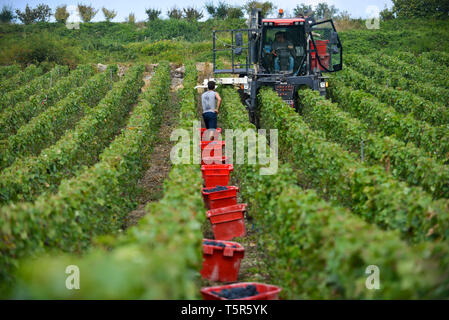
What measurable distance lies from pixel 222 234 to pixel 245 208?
1023 millimetres

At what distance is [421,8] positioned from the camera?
1559 inches

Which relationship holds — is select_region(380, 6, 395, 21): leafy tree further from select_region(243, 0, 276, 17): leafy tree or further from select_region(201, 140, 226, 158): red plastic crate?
select_region(201, 140, 226, 158): red plastic crate

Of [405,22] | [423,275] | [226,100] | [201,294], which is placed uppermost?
[405,22]

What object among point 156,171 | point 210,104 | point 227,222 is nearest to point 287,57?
point 210,104

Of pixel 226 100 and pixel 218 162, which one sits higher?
pixel 226 100

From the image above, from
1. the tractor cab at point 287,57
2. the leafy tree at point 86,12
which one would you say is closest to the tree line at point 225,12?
the leafy tree at point 86,12

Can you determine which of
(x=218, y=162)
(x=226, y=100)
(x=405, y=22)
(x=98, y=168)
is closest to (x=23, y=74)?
(x=226, y=100)

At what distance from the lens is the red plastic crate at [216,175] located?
9.56 meters

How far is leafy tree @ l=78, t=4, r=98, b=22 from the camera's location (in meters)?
45.8

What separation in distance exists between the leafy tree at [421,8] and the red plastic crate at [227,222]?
36.0 m

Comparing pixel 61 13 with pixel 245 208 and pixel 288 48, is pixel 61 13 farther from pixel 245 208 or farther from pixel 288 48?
pixel 245 208

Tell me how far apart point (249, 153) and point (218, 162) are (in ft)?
6.18
